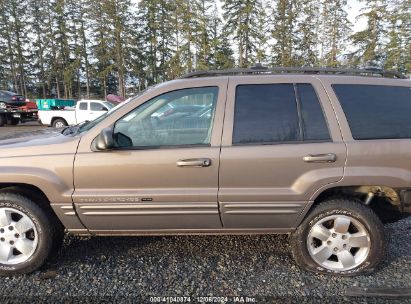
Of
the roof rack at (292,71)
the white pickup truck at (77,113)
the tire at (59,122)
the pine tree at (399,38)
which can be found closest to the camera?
the roof rack at (292,71)

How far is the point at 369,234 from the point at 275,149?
3.82ft

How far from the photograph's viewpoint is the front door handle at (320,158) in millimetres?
2750

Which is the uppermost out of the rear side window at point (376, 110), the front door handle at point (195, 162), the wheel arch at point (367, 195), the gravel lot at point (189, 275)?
the rear side window at point (376, 110)

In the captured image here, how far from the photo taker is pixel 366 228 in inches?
114

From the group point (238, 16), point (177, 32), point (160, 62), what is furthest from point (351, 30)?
point (160, 62)

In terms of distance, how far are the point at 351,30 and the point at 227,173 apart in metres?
28.9

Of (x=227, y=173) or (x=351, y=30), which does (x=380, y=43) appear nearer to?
(x=351, y=30)

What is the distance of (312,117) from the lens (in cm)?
284

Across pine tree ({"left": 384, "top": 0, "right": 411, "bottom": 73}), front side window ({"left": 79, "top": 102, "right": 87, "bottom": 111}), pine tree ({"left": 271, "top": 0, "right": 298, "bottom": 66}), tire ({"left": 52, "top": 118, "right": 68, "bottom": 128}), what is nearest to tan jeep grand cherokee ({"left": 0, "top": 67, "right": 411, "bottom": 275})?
front side window ({"left": 79, "top": 102, "right": 87, "bottom": 111})

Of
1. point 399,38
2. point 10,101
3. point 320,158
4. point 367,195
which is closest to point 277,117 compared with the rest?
point 320,158

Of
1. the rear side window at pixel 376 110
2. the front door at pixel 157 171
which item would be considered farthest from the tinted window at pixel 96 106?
the rear side window at pixel 376 110

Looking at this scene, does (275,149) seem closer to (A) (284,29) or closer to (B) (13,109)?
(B) (13,109)

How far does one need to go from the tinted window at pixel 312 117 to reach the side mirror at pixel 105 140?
5.49ft

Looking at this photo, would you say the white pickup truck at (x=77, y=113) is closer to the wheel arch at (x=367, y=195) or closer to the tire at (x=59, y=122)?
the tire at (x=59, y=122)
